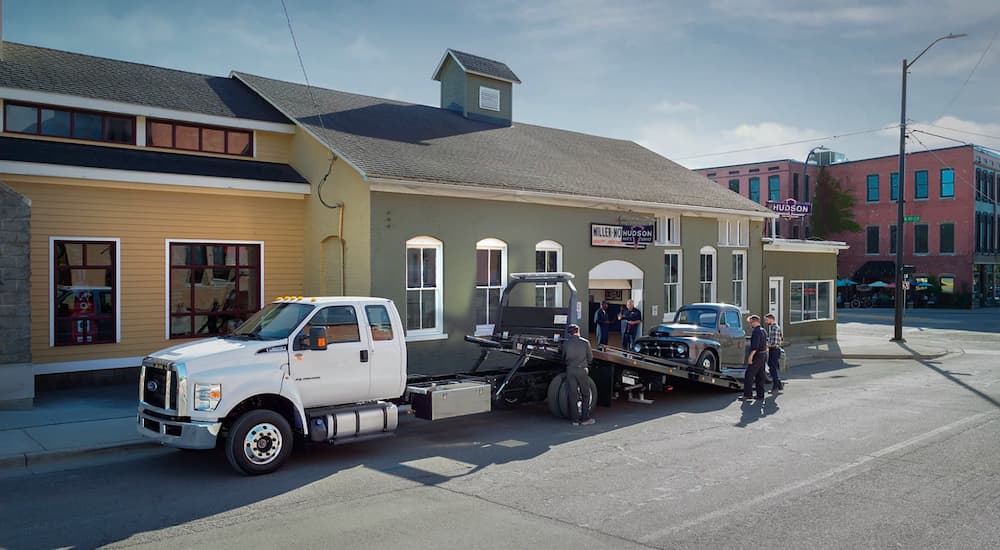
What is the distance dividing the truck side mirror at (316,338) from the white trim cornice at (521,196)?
21.3 ft

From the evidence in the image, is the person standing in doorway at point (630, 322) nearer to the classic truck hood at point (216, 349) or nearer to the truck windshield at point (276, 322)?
the truck windshield at point (276, 322)

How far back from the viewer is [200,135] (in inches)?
710

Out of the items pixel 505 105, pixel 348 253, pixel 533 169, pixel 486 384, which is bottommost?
pixel 486 384

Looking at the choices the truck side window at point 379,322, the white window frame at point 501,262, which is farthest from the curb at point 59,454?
the white window frame at point 501,262

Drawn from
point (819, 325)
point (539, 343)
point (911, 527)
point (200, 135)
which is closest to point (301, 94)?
point (200, 135)

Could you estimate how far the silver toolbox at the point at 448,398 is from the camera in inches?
446

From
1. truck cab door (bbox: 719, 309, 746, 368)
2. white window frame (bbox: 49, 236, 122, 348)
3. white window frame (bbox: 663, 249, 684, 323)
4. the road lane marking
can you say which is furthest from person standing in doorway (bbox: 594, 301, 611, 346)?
white window frame (bbox: 49, 236, 122, 348)

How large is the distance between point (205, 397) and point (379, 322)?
273 centimetres

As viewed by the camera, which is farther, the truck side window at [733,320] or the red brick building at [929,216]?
the red brick building at [929,216]

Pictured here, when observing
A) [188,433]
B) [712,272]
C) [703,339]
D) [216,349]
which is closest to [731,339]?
[703,339]

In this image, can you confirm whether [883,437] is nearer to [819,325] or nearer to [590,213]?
[590,213]

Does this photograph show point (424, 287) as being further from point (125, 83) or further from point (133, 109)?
point (125, 83)

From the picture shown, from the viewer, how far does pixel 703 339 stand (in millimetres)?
18031

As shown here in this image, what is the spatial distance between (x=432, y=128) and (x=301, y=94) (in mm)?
3783
